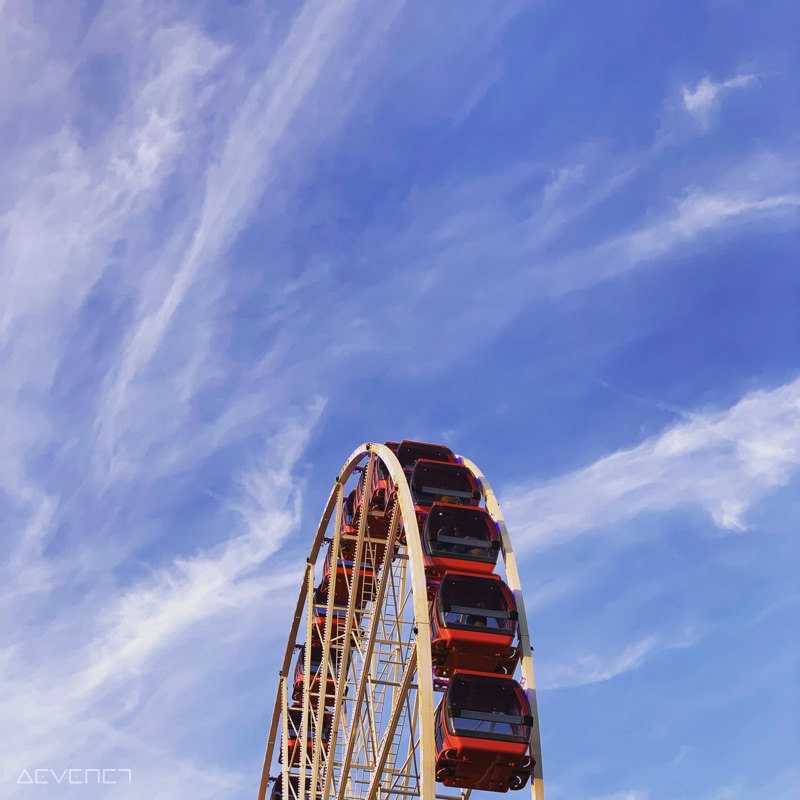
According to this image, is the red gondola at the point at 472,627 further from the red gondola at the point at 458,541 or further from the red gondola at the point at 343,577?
the red gondola at the point at 343,577

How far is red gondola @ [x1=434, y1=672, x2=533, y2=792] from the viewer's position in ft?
73.6

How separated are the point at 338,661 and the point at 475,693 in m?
10.2

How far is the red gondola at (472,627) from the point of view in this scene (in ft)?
79.6

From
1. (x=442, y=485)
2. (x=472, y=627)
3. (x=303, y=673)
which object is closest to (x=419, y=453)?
(x=442, y=485)

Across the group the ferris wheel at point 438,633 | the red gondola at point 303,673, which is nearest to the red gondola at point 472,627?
the ferris wheel at point 438,633

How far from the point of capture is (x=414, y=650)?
2267 centimetres

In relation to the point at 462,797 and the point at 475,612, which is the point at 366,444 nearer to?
the point at 475,612

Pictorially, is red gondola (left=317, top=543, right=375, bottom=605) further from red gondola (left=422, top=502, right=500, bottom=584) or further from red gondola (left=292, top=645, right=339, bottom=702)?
red gondola (left=422, top=502, right=500, bottom=584)

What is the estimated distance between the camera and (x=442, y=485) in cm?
2814

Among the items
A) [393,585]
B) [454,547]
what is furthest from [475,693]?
[393,585]

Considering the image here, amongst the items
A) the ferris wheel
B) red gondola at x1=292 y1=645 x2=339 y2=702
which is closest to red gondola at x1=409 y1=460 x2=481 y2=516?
the ferris wheel

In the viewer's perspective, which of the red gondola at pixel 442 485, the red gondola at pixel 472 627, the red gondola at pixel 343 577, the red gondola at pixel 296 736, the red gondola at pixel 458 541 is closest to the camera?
the red gondola at pixel 472 627

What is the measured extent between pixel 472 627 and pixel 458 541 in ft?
7.86

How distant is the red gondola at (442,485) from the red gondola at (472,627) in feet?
10.1
